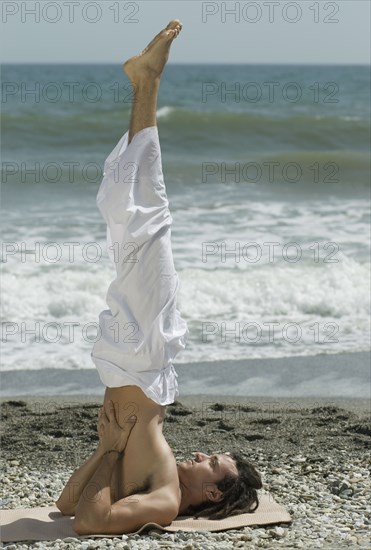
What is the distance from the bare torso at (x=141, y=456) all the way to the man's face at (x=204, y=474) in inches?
5.3

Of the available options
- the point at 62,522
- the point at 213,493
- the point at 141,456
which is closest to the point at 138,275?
the point at 141,456

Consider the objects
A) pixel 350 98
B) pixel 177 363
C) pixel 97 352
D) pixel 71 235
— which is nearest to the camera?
pixel 97 352

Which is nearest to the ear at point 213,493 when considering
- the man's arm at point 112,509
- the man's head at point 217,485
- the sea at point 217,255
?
the man's head at point 217,485

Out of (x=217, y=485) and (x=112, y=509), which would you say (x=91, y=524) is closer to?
(x=112, y=509)

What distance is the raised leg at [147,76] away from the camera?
4656 mm

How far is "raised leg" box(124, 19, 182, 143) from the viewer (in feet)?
15.3

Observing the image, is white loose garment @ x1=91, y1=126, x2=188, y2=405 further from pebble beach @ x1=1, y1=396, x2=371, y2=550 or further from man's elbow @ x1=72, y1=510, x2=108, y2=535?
pebble beach @ x1=1, y1=396, x2=371, y2=550

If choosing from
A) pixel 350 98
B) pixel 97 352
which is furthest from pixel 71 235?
pixel 350 98

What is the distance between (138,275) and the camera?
15.1ft

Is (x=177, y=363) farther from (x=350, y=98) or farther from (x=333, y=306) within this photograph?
(x=350, y=98)

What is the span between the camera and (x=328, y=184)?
680 inches

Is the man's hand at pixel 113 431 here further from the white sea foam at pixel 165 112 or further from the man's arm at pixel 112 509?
the white sea foam at pixel 165 112

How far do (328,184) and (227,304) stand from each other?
788 cm

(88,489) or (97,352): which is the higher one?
(97,352)
